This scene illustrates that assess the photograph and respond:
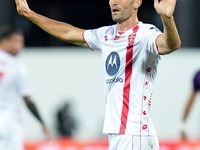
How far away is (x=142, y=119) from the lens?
4.32 meters

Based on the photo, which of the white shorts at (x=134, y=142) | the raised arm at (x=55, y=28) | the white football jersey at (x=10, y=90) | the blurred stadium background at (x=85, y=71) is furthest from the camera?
the blurred stadium background at (x=85, y=71)

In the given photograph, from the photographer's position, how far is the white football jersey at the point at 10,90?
655 centimetres

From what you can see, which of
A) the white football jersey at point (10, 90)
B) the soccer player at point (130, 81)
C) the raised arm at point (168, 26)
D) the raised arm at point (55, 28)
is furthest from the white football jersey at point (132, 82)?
the white football jersey at point (10, 90)

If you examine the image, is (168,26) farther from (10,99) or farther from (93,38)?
(10,99)

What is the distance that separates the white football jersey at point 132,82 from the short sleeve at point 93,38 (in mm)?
358

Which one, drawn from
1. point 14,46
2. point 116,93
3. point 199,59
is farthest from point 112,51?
point 199,59

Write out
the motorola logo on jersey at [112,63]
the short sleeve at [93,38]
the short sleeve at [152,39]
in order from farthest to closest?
the short sleeve at [93,38], the motorola logo on jersey at [112,63], the short sleeve at [152,39]

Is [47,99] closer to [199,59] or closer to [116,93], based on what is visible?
[199,59]

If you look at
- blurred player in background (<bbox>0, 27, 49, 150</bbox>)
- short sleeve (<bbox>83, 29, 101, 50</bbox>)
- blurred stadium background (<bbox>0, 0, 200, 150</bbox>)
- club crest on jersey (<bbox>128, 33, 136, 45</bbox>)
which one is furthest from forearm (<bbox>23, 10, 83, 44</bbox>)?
blurred stadium background (<bbox>0, 0, 200, 150</bbox>)

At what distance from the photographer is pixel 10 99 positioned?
6594 mm

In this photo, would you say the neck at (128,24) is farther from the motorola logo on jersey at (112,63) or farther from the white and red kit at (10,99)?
the white and red kit at (10,99)

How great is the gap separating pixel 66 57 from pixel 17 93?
216 inches

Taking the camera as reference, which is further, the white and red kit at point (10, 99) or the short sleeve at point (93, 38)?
the white and red kit at point (10, 99)

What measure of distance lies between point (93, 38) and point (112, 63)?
18.2 inches
